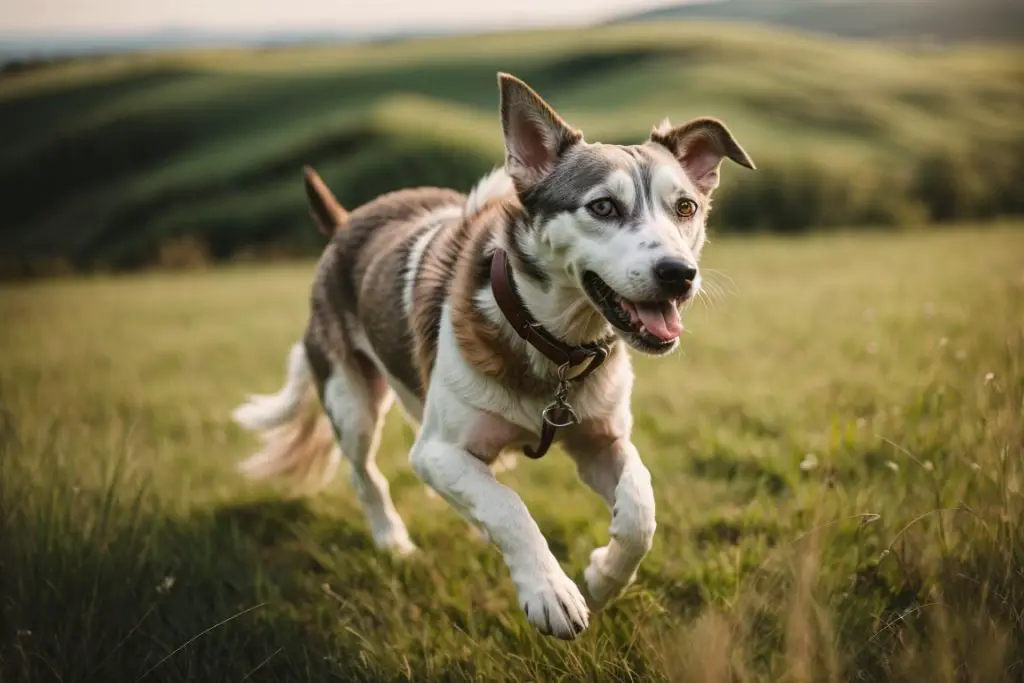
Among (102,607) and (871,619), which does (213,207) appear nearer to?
(102,607)

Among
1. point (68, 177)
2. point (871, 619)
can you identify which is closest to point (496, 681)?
point (871, 619)

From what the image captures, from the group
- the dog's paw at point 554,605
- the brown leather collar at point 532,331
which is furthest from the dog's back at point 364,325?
the dog's paw at point 554,605

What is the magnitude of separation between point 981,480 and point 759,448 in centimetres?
139

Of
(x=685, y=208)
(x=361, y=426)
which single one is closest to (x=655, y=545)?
(x=685, y=208)

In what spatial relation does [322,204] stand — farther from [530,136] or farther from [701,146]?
[701,146]

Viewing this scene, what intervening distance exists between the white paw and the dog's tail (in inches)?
91.9

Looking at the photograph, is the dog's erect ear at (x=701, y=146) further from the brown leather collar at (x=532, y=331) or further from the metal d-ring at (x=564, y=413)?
the metal d-ring at (x=564, y=413)

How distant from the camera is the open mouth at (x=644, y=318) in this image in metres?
2.81

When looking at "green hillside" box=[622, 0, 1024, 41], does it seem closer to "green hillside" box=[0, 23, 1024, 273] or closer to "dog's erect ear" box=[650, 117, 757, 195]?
"green hillside" box=[0, 23, 1024, 273]

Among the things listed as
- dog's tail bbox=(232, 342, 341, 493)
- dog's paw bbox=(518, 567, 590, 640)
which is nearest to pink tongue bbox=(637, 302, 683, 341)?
dog's paw bbox=(518, 567, 590, 640)

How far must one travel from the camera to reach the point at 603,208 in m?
3.03

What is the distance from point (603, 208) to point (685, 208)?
1.05ft

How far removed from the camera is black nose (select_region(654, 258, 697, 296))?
271 centimetres

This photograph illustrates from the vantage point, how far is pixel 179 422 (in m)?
6.62
